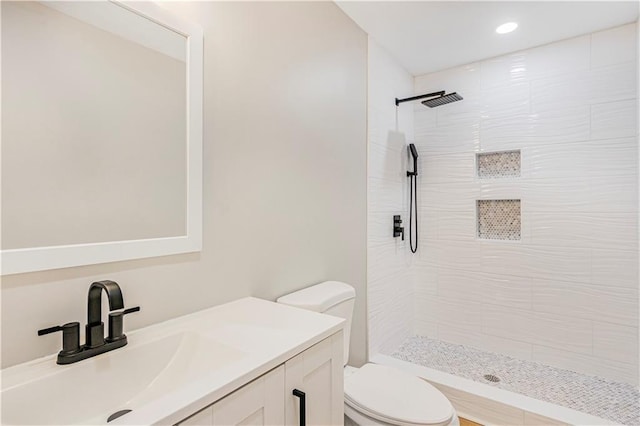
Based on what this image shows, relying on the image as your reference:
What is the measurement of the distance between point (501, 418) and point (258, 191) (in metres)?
1.84

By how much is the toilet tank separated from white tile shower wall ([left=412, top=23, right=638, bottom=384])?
1413mm

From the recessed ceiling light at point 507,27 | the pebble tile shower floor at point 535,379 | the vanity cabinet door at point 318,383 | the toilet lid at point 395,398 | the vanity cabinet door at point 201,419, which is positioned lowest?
the pebble tile shower floor at point 535,379

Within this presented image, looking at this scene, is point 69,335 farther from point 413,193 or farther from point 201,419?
point 413,193

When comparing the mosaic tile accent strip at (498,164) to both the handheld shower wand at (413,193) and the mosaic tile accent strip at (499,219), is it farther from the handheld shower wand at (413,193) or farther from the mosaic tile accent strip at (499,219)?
the handheld shower wand at (413,193)

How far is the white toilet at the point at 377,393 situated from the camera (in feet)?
4.67

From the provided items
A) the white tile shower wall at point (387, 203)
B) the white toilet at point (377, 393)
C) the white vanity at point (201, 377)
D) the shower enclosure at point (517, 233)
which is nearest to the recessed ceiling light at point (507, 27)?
the shower enclosure at point (517, 233)

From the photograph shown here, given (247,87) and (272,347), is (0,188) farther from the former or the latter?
(247,87)

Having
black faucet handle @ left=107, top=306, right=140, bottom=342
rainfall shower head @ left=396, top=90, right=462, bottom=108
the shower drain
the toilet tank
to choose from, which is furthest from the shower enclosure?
black faucet handle @ left=107, top=306, right=140, bottom=342

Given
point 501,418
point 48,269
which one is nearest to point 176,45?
point 48,269

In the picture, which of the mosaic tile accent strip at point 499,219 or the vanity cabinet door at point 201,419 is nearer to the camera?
the vanity cabinet door at point 201,419

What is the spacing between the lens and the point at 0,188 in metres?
0.84

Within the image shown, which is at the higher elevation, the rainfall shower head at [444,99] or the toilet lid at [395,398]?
the rainfall shower head at [444,99]

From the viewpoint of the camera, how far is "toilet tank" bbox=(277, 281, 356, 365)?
1543 mm

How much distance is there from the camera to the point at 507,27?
2221mm
